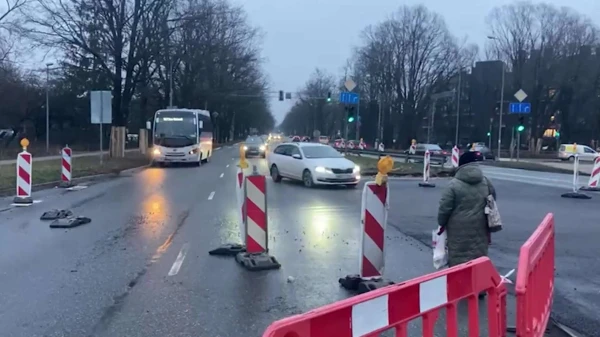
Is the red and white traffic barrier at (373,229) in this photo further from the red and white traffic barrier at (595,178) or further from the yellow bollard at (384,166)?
the red and white traffic barrier at (595,178)

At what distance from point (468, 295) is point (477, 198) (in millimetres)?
2938

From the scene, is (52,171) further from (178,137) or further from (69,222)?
(69,222)

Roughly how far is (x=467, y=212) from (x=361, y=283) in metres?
1.47

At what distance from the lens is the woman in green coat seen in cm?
683

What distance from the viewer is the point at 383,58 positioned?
6900 centimetres

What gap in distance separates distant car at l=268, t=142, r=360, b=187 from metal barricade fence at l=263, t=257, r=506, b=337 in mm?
17243

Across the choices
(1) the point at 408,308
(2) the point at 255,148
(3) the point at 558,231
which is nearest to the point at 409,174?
(3) the point at 558,231

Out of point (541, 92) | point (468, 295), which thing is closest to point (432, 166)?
point (468, 295)

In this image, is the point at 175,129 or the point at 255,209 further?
the point at 175,129

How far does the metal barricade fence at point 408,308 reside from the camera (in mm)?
2855

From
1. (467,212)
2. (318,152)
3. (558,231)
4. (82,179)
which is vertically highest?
(467,212)

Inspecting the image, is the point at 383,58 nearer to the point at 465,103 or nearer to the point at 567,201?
the point at 465,103

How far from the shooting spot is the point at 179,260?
9.20m

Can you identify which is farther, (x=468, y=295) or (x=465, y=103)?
(x=465, y=103)
